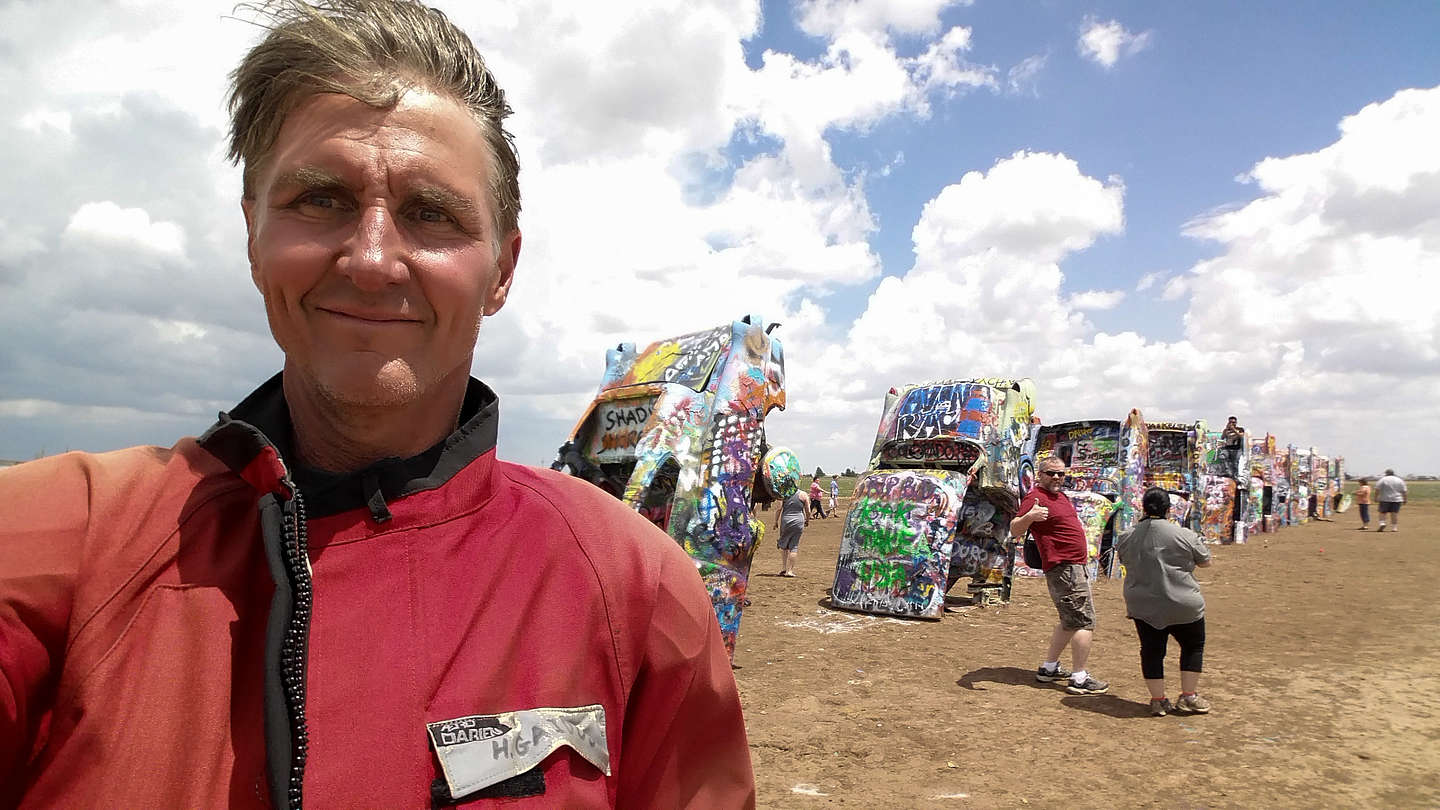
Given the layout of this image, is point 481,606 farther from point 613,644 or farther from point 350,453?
point 350,453

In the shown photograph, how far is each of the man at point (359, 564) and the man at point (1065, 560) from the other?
6274 millimetres

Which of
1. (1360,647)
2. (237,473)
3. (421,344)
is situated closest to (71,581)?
(237,473)

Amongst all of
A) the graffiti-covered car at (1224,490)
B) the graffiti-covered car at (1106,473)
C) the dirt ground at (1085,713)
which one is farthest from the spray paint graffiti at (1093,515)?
the graffiti-covered car at (1224,490)

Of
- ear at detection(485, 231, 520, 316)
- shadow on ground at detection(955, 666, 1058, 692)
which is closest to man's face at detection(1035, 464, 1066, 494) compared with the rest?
shadow on ground at detection(955, 666, 1058, 692)

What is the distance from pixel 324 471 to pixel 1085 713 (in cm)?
681

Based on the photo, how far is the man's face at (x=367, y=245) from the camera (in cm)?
103

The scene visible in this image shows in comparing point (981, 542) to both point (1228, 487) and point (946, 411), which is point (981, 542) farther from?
point (1228, 487)

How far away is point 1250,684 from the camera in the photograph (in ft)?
23.7

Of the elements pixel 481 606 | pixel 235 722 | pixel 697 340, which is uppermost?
pixel 697 340

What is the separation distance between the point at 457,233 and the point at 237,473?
0.44 meters

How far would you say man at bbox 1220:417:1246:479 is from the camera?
2095cm

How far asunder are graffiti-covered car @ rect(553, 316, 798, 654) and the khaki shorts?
2.75 meters

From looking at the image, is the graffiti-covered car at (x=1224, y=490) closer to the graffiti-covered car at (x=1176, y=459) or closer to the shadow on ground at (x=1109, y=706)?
the graffiti-covered car at (x=1176, y=459)

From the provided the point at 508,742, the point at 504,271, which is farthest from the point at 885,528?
the point at 508,742
